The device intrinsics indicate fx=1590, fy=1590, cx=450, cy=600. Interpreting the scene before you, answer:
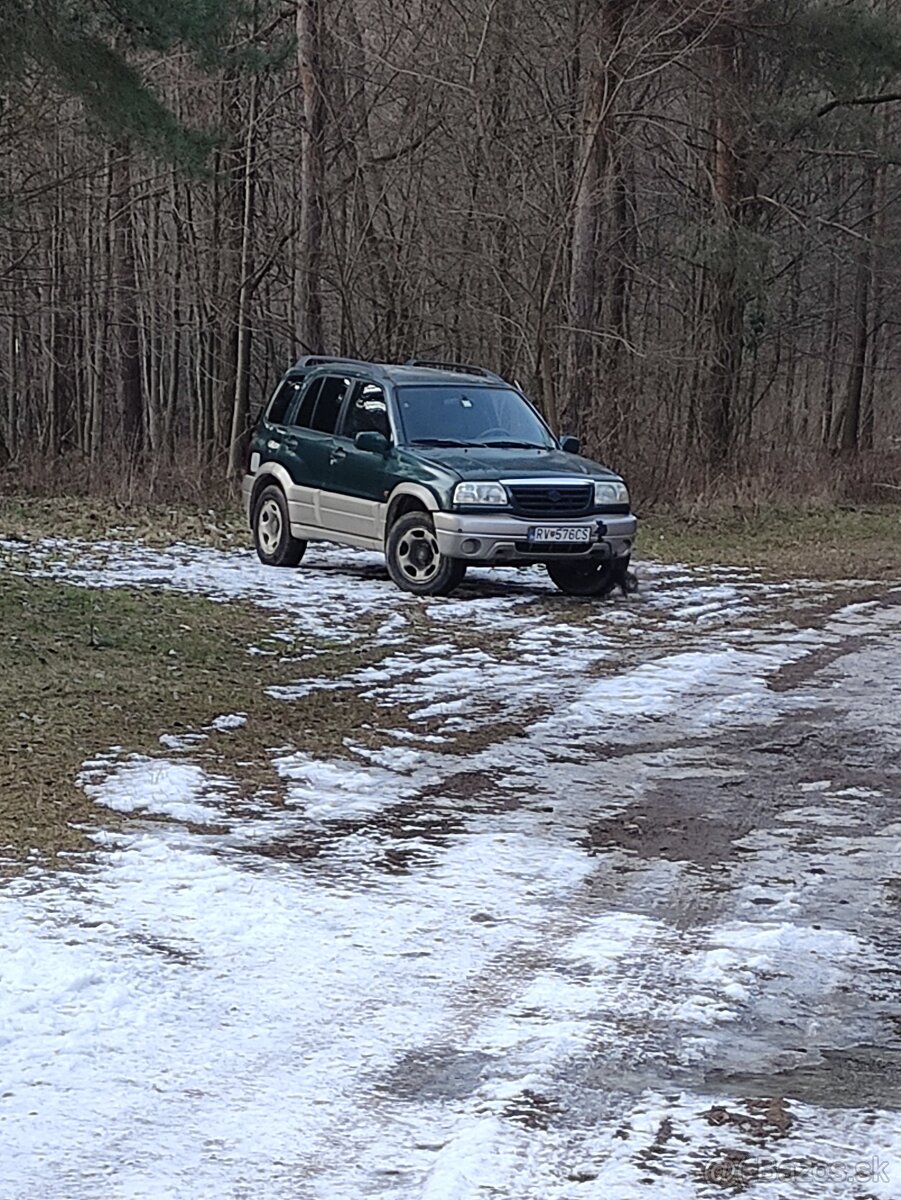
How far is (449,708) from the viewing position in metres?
9.52

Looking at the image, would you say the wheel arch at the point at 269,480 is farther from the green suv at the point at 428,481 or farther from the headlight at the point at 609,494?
the headlight at the point at 609,494

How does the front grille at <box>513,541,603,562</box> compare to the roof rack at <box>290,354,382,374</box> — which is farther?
the roof rack at <box>290,354,382,374</box>

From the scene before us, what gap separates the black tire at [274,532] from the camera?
16344 mm

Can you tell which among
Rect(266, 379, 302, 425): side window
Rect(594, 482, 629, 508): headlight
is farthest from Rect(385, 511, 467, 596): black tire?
Rect(266, 379, 302, 425): side window

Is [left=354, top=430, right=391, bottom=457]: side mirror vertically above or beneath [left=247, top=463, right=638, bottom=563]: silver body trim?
above

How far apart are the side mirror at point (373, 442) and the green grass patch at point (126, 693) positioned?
90.9 inches

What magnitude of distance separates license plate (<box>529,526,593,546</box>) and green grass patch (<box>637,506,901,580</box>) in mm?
3729

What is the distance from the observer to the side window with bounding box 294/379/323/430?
1628 cm

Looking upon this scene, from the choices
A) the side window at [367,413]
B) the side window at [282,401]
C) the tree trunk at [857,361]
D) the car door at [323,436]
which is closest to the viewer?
the side window at [367,413]

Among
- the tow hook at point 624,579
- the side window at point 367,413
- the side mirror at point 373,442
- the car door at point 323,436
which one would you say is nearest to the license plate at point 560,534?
the tow hook at point 624,579

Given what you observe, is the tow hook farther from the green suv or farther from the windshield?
the windshield

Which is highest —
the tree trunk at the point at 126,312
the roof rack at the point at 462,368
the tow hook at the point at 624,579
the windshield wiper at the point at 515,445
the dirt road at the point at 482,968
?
the tree trunk at the point at 126,312

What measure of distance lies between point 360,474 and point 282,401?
6.51ft

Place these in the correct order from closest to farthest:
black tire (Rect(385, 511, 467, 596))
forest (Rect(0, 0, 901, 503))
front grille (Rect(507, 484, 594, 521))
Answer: front grille (Rect(507, 484, 594, 521)) < black tire (Rect(385, 511, 467, 596)) < forest (Rect(0, 0, 901, 503))
